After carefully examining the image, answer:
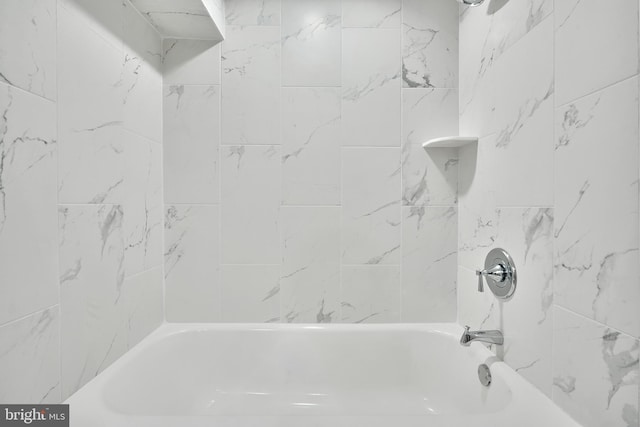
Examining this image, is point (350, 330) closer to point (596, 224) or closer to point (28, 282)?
point (596, 224)

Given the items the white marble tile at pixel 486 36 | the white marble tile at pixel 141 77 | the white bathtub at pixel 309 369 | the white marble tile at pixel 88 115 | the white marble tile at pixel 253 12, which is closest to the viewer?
the white marble tile at pixel 88 115

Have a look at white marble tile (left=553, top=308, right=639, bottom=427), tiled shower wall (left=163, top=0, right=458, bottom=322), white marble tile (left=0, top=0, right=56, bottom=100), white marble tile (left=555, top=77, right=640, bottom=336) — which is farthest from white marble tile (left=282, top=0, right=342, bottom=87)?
white marble tile (left=553, top=308, right=639, bottom=427)

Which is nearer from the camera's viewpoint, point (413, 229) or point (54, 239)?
point (54, 239)

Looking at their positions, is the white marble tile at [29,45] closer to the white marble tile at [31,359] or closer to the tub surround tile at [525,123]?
the white marble tile at [31,359]

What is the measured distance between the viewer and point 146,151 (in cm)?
143

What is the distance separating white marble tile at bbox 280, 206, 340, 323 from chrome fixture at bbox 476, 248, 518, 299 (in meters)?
0.65

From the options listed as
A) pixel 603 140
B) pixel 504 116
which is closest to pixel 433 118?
pixel 504 116

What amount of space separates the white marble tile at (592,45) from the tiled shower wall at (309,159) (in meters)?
0.69

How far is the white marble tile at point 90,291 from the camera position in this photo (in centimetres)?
96

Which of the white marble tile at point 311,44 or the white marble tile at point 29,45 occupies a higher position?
the white marble tile at point 311,44

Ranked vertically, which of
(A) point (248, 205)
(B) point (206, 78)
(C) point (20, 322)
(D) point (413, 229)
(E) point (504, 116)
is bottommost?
(C) point (20, 322)

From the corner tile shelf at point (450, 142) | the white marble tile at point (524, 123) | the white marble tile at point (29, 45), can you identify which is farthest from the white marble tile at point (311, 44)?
the white marble tile at point (29, 45)

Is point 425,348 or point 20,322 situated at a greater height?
point 20,322

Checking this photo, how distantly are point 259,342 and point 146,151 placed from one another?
101 cm
